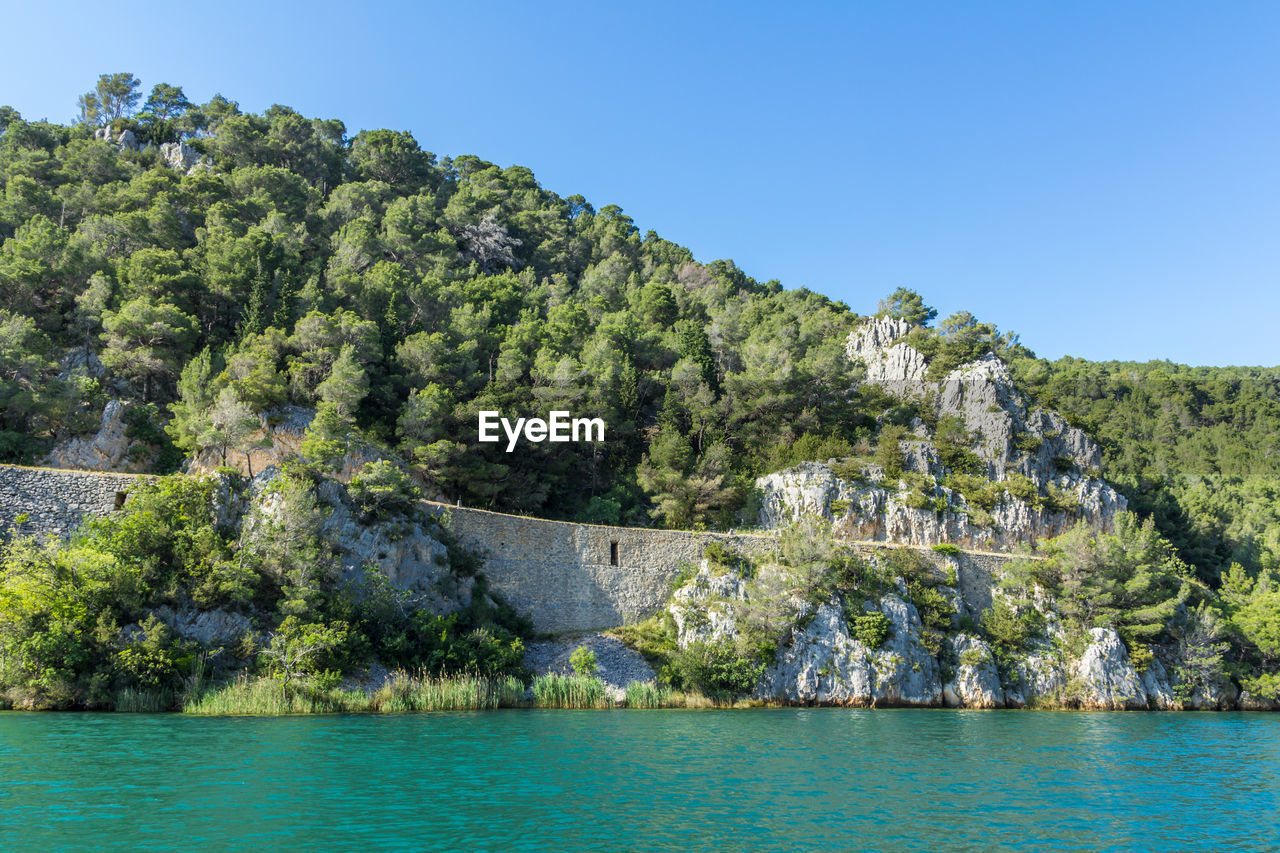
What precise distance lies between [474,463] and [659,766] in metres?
25.5

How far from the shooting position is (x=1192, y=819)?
575 inches

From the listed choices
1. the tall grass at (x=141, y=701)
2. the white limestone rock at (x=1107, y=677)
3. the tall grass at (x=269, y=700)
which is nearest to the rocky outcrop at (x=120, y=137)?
the tall grass at (x=141, y=701)

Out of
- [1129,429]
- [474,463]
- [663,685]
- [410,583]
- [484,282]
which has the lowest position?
[663,685]

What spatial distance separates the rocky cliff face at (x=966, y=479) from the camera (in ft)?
145

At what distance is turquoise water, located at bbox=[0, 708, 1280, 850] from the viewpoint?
38.8 ft

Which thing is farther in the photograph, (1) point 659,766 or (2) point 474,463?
(2) point 474,463

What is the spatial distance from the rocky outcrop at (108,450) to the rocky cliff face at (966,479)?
3074cm

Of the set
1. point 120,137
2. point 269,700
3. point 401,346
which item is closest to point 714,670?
point 269,700

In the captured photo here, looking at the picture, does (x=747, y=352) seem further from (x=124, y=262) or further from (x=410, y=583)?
(x=124, y=262)

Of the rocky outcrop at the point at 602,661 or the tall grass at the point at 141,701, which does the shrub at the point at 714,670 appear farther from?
the tall grass at the point at 141,701

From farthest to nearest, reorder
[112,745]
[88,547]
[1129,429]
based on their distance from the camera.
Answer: [1129,429] → [88,547] → [112,745]

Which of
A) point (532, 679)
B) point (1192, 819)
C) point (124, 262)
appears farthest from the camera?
point (124, 262)

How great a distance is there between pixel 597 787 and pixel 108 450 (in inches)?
1262

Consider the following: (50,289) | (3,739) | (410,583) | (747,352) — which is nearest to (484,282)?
(747,352)
